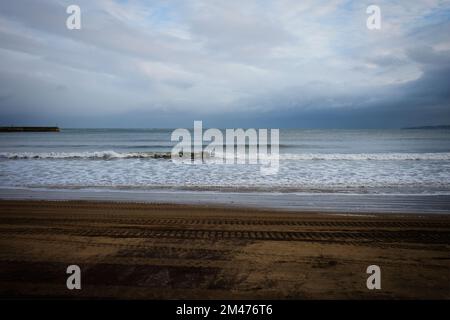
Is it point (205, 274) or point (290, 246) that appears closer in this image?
point (205, 274)

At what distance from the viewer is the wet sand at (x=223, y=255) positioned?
11.0 ft

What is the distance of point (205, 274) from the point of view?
3742 millimetres

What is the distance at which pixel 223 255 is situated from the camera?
4.39 metres

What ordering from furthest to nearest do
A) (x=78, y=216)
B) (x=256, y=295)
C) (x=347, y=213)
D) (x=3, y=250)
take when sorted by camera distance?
1. (x=347, y=213)
2. (x=78, y=216)
3. (x=3, y=250)
4. (x=256, y=295)

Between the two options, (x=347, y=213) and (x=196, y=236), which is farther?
(x=347, y=213)

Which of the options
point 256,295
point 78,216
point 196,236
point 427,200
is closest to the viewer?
point 256,295

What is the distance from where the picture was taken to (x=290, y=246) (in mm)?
4828

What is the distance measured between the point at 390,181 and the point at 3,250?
13.3 m

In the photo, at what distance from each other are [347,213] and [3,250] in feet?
23.2

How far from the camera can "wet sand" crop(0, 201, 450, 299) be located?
11.0 ft
